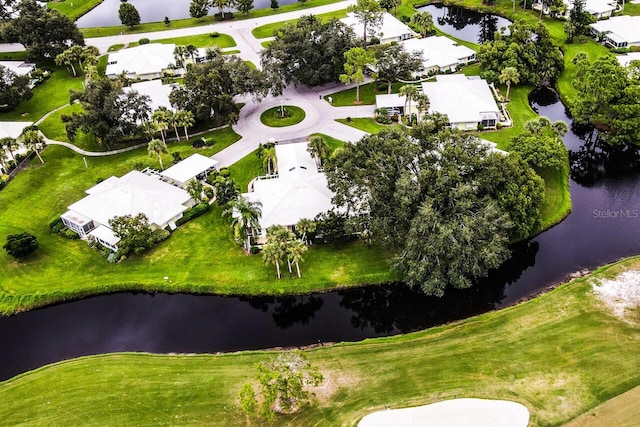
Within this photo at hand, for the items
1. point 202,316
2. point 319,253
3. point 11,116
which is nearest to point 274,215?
point 319,253

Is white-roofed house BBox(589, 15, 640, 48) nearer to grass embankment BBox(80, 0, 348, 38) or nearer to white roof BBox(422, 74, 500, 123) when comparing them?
white roof BBox(422, 74, 500, 123)

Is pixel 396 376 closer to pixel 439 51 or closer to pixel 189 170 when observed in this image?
pixel 189 170

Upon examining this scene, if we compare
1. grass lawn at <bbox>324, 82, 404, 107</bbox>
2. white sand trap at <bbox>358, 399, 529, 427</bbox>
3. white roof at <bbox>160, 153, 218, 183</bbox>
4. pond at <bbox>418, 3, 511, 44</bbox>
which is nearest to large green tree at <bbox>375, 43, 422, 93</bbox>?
grass lawn at <bbox>324, 82, 404, 107</bbox>

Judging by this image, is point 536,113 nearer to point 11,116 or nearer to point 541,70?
point 541,70

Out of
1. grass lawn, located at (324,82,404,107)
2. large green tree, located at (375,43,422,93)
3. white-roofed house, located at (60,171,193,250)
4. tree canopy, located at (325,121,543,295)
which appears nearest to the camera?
tree canopy, located at (325,121,543,295)

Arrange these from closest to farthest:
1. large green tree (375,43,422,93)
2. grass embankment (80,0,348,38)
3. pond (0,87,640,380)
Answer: pond (0,87,640,380) < large green tree (375,43,422,93) < grass embankment (80,0,348,38)

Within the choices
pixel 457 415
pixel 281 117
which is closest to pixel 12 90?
pixel 281 117

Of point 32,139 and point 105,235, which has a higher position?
point 32,139
